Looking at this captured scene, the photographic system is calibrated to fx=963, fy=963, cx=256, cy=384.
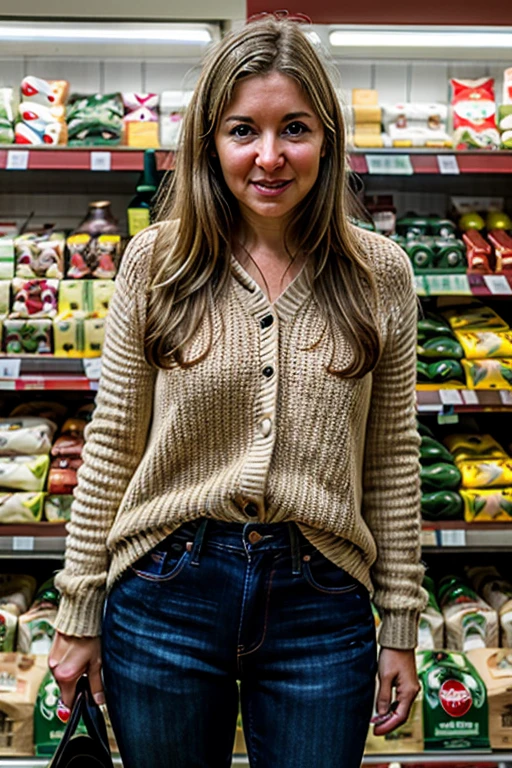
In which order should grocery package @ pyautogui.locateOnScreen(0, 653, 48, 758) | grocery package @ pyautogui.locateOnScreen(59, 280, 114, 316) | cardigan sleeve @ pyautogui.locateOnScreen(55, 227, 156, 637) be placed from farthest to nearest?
1. grocery package @ pyautogui.locateOnScreen(59, 280, 114, 316)
2. grocery package @ pyautogui.locateOnScreen(0, 653, 48, 758)
3. cardigan sleeve @ pyautogui.locateOnScreen(55, 227, 156, 637)

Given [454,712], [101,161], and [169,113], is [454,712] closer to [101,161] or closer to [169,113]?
[101,161]

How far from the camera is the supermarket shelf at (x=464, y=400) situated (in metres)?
2.74

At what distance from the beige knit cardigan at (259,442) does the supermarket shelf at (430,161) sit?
130cm

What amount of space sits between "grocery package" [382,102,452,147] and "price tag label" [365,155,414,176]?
0.65 feet

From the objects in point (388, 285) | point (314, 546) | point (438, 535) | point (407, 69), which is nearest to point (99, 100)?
point (407, 69)

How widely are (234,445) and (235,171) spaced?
0.36 m

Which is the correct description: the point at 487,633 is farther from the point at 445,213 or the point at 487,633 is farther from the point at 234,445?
the point at 234,445

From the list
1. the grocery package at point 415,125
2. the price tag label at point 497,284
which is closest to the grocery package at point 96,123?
the grocery package at point 415,125

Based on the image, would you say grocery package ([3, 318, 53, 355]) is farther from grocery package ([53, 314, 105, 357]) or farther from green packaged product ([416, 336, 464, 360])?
green packaged product ([416, 336, 464, 360])

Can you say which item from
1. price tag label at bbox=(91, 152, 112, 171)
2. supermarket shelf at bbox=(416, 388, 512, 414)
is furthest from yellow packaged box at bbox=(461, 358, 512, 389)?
price tag label at bbox=(91, 152, 112, 171)

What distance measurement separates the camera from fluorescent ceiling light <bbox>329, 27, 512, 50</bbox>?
2.73 meters

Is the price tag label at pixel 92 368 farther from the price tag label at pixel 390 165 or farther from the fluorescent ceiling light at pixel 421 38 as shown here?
the fluorescent ceiling light at pixel 421 38

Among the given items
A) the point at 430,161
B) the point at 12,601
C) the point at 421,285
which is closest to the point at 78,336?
the point at 12,601

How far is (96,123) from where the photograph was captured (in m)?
2.80
